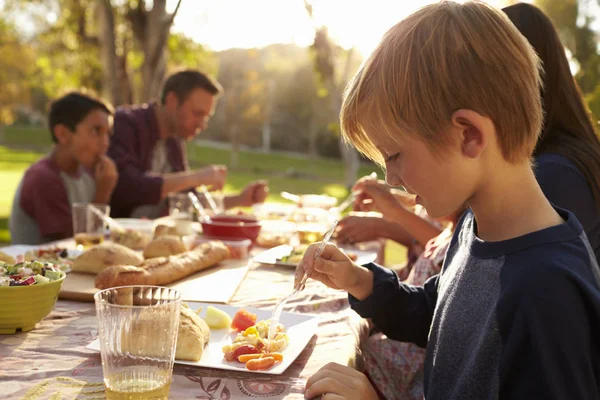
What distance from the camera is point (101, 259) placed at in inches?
98.7

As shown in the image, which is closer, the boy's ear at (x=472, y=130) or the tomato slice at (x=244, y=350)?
the boy's ear at (x=472, y=130)

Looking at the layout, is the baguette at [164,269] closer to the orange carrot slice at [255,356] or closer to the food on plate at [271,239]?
the food on plate at [271,239]

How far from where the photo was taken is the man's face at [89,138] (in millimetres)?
4523

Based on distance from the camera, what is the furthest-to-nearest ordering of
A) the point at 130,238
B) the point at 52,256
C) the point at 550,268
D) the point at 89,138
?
the point at 89,138 < the point at 130,238 < the point at 52,256 < the point at 550,268

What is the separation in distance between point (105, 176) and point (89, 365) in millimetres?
3419

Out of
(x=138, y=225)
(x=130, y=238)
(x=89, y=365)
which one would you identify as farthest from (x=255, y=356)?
(x=138, y=225)

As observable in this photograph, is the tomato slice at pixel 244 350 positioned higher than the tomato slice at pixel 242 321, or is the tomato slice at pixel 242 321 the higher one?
the tomato slice at pixel 244 350

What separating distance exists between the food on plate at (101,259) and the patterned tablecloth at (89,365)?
36 centimetres

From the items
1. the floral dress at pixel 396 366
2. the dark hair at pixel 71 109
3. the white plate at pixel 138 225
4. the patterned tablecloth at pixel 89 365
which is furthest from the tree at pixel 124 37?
the patterned tablecloth at pixel 89 365

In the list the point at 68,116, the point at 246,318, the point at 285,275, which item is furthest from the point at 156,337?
the point at 68,116

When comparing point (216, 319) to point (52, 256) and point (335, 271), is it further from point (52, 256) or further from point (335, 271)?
point (52, 256)

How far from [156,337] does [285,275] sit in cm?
145

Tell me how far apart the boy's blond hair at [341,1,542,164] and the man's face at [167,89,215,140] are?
188 inches

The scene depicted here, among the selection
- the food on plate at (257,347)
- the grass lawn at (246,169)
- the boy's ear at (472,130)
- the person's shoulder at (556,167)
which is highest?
the boy's ear at (472,130)
